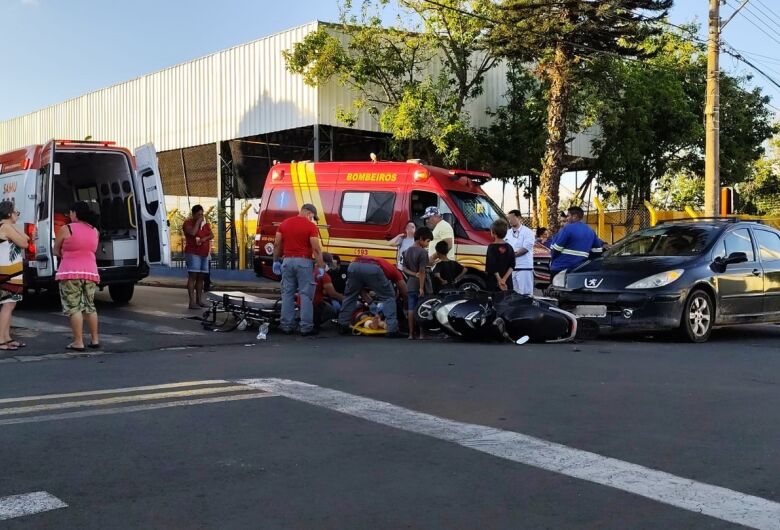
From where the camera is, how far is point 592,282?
10.5 m

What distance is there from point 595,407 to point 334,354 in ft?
11.9

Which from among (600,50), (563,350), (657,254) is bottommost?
(563,350)

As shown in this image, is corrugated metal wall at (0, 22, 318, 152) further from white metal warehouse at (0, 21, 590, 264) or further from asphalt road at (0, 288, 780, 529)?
asphalt road at (0, 288, 780, 529)

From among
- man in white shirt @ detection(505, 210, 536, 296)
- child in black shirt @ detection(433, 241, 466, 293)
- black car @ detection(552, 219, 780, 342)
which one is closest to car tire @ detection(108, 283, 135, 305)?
child in black shirt @ detection(433, 241, 466, 293)

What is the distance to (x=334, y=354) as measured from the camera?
9.10m

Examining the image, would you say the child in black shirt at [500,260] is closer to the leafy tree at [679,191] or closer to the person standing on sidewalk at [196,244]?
the person standing on sidewalk at [196,244]

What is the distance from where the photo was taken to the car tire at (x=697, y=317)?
10195 millimetres

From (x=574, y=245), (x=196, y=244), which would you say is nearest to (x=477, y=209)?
(x=574, y=245)

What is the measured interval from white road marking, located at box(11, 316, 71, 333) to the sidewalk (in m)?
7.79

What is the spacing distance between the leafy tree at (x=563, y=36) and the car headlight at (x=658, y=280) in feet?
34.1

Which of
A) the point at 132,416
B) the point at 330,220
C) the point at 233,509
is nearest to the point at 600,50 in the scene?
the point at 330,220

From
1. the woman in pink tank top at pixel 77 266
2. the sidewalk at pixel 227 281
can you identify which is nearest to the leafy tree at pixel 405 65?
the sidewalk at pixel 227 281

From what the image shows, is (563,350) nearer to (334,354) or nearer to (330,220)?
(334,354)

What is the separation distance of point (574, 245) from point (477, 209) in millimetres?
2344
